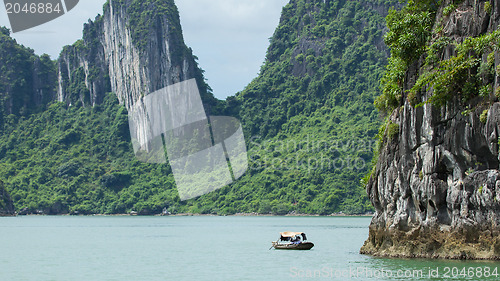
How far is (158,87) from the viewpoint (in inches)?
4542

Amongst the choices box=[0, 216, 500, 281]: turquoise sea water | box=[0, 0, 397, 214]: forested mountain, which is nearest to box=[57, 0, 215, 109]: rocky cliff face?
box=[0, 0, 397, 214]: forested mountain

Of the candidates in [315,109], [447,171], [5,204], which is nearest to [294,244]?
[447,171]

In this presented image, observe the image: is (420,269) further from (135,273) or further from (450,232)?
(135,273)

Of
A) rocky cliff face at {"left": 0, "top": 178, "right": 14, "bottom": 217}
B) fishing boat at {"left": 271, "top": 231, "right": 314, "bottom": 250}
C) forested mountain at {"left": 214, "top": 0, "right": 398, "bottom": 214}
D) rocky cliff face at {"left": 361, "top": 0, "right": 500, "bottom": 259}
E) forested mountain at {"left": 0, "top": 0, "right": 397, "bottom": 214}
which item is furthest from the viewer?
forested mountain at {"left": 0, "top": 0, "right": 397, "bottom": 214}

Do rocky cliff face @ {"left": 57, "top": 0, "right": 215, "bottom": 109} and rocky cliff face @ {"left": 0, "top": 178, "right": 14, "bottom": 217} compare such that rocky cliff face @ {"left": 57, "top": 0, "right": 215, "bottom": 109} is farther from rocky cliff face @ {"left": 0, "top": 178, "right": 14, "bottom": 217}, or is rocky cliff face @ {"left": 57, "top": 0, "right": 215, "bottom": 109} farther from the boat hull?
the boat hull

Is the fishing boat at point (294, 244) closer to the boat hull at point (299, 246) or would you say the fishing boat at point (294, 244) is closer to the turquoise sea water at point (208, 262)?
the boat hull at point (299, 246)

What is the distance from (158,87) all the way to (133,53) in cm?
739

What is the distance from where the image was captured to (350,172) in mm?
87500

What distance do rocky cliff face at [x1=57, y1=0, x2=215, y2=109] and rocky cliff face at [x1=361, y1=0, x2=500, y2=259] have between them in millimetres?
90799

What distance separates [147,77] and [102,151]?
608 inches

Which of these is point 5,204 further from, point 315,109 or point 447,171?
point 447,171

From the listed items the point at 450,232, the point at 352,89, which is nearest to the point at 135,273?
the point at 450,232

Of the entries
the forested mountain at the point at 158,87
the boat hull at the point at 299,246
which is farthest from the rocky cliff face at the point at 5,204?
the boat hull at the point at 299,246

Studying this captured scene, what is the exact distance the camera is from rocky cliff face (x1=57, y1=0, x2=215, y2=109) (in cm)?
11475
